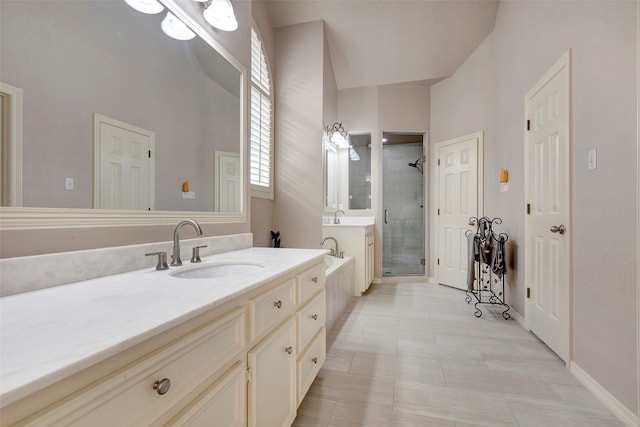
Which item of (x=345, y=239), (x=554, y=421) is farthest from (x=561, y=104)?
(x=345, y=239)

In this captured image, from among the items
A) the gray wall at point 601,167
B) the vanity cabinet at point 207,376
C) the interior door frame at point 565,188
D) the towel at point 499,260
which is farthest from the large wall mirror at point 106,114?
the towel at point 499,260

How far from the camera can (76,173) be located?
975mm

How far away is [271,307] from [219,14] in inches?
62.5

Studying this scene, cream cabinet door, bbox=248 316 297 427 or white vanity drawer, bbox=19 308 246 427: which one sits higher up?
white vanity drawer, bbox=19 308 246 427

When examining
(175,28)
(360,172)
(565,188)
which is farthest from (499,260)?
(175,28)

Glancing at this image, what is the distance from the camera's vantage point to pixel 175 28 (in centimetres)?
140

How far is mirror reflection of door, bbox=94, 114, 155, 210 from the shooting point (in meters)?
1.05

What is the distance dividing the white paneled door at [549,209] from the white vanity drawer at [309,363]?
1.63m

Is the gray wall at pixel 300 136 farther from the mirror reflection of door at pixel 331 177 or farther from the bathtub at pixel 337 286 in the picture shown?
the mirror reflection of door at pixel 331 177

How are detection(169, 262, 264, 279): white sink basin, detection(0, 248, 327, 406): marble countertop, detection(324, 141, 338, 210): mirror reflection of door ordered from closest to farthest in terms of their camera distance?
detection(0, 248, 327, 406): marble countertop, detection(169, 262, 264, 279): white sink basin, detection(324, 141, 338, 210): mirror reflection of door

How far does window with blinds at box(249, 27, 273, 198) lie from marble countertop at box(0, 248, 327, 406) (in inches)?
72.5

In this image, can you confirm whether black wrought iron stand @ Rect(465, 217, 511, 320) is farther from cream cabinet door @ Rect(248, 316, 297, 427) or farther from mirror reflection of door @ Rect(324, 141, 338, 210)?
cream cabinet door @ Rect(248, 316, 297, 427)

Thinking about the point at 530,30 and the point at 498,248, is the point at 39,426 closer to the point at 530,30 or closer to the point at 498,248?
the point at 498,248

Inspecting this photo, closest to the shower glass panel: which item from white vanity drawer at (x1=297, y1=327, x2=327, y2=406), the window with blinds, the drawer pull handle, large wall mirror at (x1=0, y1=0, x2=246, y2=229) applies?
the window with blinds
